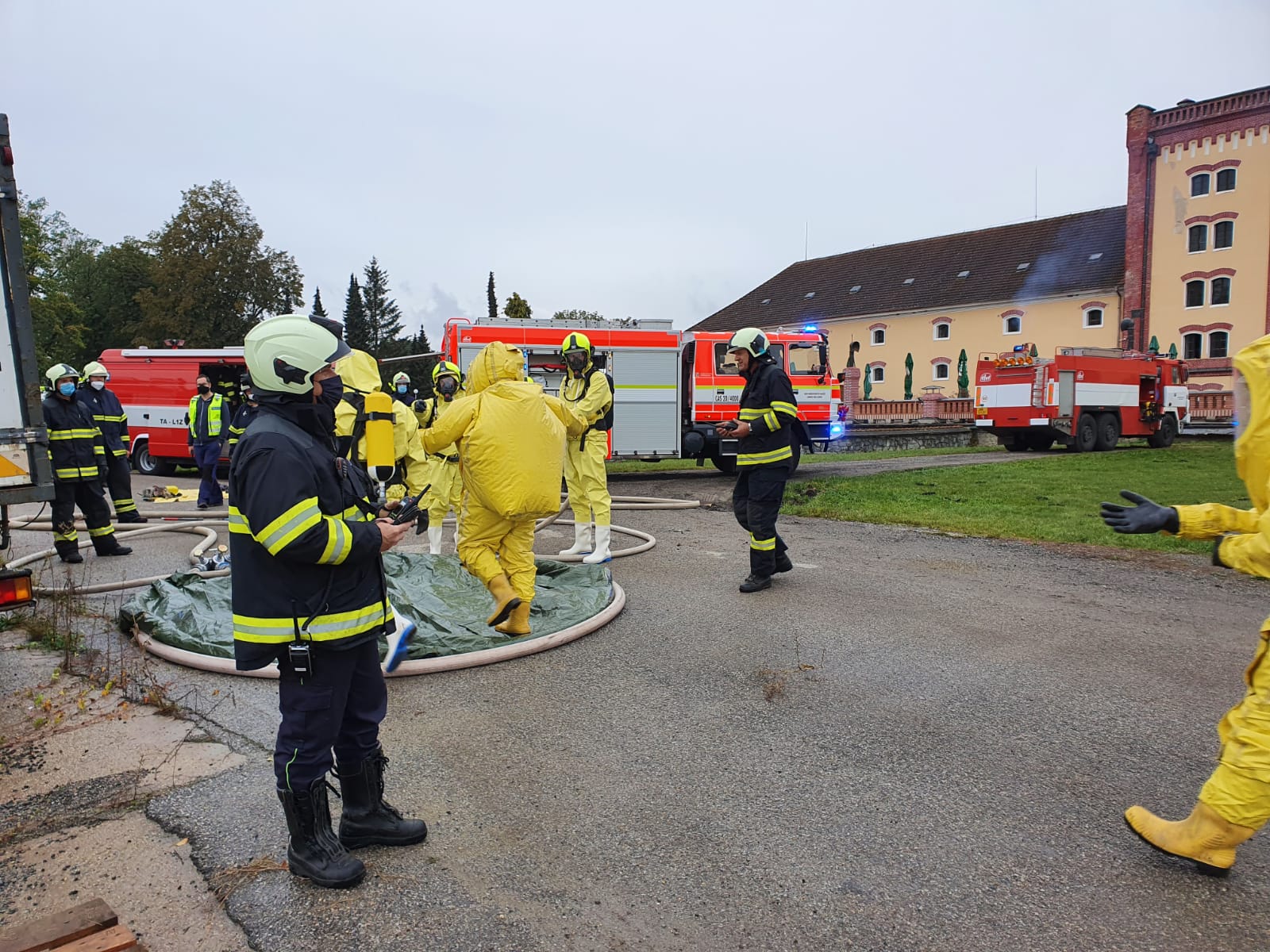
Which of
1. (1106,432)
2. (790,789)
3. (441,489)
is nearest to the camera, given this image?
(790,789)

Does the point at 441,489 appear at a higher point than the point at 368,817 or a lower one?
higher

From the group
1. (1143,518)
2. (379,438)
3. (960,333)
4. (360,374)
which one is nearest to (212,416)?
(360,374)

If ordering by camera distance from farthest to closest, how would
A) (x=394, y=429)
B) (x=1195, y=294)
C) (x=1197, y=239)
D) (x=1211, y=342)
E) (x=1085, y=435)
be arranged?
(x=1195, y=294)
(x=1197, y=239)
(x=1211, y=342)
(x=1085, y=435)
(x=394, y=429)

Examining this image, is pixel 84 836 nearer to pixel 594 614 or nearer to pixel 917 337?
pixel 594 614

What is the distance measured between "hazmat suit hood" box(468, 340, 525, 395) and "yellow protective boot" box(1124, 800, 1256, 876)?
3734mm

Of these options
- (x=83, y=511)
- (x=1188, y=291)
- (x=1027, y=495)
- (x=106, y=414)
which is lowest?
(x=1027, y=495)

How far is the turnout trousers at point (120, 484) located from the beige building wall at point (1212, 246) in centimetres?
3749

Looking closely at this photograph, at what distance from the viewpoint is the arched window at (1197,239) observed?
3516 cm

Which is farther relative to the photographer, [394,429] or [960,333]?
[960,333]

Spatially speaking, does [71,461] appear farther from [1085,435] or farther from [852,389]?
[852,389]

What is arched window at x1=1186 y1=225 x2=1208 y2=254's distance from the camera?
35.2m

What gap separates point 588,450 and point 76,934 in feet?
19.8

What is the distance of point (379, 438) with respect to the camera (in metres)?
5.34

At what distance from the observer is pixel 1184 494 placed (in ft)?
39.6
